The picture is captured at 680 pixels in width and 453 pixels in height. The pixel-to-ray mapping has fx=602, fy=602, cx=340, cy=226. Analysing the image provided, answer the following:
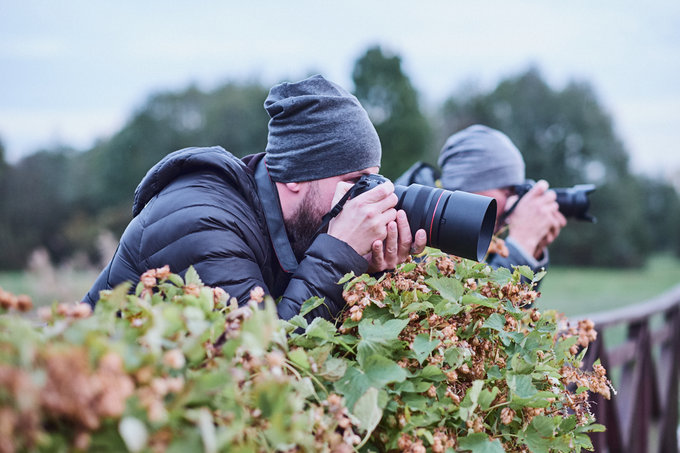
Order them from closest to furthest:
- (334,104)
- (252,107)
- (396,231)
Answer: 1. (396,231)
2. (334,104)
3. (252,107)

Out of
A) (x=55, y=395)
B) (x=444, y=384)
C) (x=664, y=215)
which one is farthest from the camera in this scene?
(x=664, y=215)

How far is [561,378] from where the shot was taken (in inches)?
57.0

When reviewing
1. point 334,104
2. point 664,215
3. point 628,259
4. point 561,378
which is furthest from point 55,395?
point 664,215

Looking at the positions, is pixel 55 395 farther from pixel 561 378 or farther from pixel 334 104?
pixel 334 104

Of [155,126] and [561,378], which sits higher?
[561,378]

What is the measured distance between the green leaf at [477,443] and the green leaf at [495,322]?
0.24 metres

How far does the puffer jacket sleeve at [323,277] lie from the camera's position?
1.54m

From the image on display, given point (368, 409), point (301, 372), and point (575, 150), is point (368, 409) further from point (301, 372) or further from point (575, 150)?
point (575, 150)

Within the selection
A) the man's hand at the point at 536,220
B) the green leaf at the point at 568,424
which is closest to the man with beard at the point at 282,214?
the green leaf at the point at 568,424

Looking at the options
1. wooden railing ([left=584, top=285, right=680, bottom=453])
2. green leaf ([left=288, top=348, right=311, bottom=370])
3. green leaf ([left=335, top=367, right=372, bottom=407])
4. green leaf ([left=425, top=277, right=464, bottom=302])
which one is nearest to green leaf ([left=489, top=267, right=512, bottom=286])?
green leaf ([left=425, top=277, right=464, bottom=302])

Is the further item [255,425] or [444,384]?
[444,384]

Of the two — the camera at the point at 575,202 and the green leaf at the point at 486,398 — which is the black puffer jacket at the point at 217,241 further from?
the camera at the point at 575,202

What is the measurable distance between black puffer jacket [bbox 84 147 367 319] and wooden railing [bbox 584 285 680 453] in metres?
1.92

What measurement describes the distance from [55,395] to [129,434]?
0.09 meters
